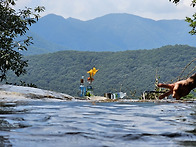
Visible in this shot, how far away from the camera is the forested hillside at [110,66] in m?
63.0

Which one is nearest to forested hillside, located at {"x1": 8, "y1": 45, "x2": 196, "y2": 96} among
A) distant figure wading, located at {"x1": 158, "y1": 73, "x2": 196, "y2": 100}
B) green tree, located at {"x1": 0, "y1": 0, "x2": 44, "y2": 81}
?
green tree, located at {"x1": 0, "y1": 0, "x2": 44, "y2": 81}

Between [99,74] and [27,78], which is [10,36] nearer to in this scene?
[99,74]

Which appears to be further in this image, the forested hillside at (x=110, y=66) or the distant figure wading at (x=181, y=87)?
the forested hillside at (x=110, y=66)

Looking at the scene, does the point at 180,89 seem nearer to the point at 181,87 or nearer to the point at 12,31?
the point at 181,87

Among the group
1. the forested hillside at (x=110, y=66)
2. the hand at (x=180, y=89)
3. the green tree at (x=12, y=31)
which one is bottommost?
the hand at (x=180, y=89)

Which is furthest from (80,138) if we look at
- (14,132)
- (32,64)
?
(32,64)

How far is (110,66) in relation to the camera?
238 feet

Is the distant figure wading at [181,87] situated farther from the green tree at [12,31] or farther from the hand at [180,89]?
the green tree at [12,31]

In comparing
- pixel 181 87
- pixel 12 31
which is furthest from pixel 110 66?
pixel 181 87

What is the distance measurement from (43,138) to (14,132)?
0.24m

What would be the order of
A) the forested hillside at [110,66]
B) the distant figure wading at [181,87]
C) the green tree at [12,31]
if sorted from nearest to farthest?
the distant figure wading at [181,87]
the green tree at [12,31]
the forested hillside at [110,66]

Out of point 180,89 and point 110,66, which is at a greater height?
point 110,66

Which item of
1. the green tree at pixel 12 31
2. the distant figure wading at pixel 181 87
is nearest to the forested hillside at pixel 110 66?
the green tree at pixel 12 31

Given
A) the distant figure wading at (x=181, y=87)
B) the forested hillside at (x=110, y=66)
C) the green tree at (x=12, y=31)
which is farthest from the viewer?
the forested hillside at (x=110, y=66)
